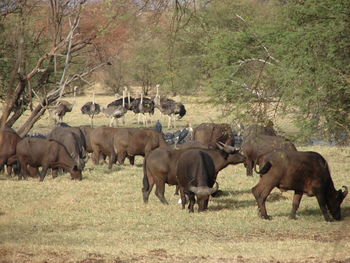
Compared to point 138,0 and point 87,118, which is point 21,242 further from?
point 87,118

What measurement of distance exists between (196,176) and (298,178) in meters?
2.08

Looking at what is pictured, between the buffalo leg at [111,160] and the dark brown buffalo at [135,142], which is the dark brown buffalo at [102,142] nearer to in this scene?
the buffalo leg at [111,160]

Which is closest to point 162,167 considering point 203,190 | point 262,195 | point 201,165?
point 201,165

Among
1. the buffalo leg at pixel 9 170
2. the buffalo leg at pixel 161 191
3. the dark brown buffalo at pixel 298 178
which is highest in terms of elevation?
the dark brown buffalo at pixel 298 178

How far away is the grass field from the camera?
971cm

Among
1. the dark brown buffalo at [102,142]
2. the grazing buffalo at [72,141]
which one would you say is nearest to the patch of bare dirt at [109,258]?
the grazing buffalo at [72,141]

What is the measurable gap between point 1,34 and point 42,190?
7851 mm

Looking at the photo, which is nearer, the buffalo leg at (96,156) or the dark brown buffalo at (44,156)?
the dark brown buffalo at (44,156)

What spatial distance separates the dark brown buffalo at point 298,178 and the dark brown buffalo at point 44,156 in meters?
7.39

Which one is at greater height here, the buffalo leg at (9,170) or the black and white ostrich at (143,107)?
the black and white ostrich at (143,107)

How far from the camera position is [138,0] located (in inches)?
338

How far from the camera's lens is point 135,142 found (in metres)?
23.1

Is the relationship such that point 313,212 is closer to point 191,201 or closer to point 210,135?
point 191,201

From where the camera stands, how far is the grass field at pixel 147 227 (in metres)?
9.71
